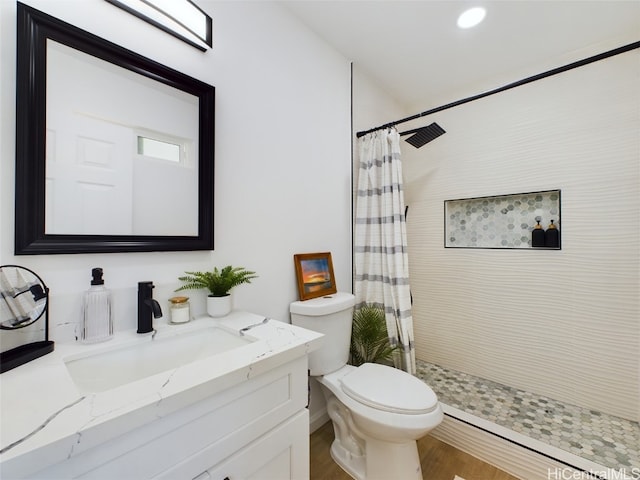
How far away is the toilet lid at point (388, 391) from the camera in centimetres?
115

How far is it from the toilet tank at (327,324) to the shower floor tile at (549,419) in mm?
838

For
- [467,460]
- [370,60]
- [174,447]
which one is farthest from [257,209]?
[467,460]

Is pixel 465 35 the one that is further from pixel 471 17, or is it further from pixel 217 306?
pixel 217 306

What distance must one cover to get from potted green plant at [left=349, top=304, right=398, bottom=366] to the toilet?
0.26m

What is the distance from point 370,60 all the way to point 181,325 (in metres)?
2.07

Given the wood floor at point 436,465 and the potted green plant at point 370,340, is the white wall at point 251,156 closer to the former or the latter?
the potted green plant at point 370,340

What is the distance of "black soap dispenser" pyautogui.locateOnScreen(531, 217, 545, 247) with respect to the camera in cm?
186

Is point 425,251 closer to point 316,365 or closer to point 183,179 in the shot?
point 316,365

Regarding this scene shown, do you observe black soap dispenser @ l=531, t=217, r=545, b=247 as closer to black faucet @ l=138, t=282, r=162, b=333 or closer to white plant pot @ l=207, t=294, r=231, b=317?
white plant pot @ l=207, t=294, r=231, b=317

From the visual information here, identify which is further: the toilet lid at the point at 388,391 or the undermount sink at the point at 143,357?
the toilet lid at the point at 388,391

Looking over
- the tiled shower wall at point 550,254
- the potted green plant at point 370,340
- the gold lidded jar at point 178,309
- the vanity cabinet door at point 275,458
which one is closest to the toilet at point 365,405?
the potted green plant at point 370,340

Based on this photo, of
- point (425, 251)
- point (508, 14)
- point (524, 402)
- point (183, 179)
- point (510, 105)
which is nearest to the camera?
point (183, 179)

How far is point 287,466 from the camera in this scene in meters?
0.82

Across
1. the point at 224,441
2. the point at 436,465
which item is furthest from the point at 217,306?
the point at 436,465
